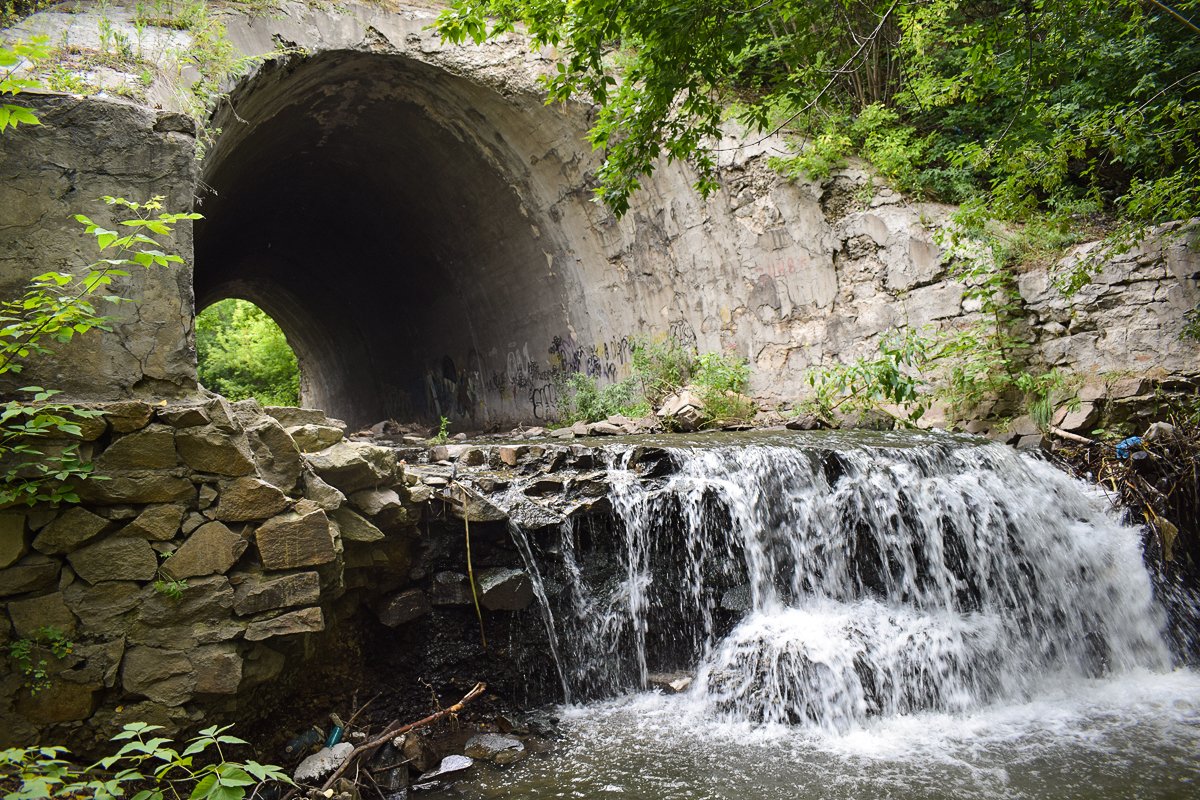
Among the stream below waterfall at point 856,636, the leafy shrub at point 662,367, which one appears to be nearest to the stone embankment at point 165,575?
the stream below waterfall at point 856,636

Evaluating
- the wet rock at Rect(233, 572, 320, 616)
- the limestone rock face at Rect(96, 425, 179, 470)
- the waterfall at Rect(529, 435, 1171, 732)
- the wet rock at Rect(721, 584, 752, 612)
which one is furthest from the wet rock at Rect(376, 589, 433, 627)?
the wet rock at Rect(721, 584, 752, 612)

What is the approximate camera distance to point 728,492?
530cm

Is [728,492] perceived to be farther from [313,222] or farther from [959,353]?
[313,222]

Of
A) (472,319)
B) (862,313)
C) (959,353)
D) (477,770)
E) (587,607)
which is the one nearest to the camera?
(477,770)

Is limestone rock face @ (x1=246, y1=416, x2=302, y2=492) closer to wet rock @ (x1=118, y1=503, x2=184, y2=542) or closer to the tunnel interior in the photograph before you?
wet rock @ (x1=118, y1=503, x2=184, y2=542)

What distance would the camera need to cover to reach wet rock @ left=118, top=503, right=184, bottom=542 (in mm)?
2994

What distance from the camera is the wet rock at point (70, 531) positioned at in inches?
112

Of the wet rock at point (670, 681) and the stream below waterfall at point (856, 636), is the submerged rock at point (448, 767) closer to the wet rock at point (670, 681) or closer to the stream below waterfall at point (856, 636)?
the stream below waterfall at point (856, 636)

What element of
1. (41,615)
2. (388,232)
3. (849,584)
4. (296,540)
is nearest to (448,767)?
(296,540)

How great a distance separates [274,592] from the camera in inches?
127

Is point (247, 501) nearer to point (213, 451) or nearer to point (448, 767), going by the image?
point (213, 451)

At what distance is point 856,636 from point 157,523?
401 cm

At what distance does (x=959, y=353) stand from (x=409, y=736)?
654 centimetres

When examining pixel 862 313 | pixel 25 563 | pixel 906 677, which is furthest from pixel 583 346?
pixel 25 563
